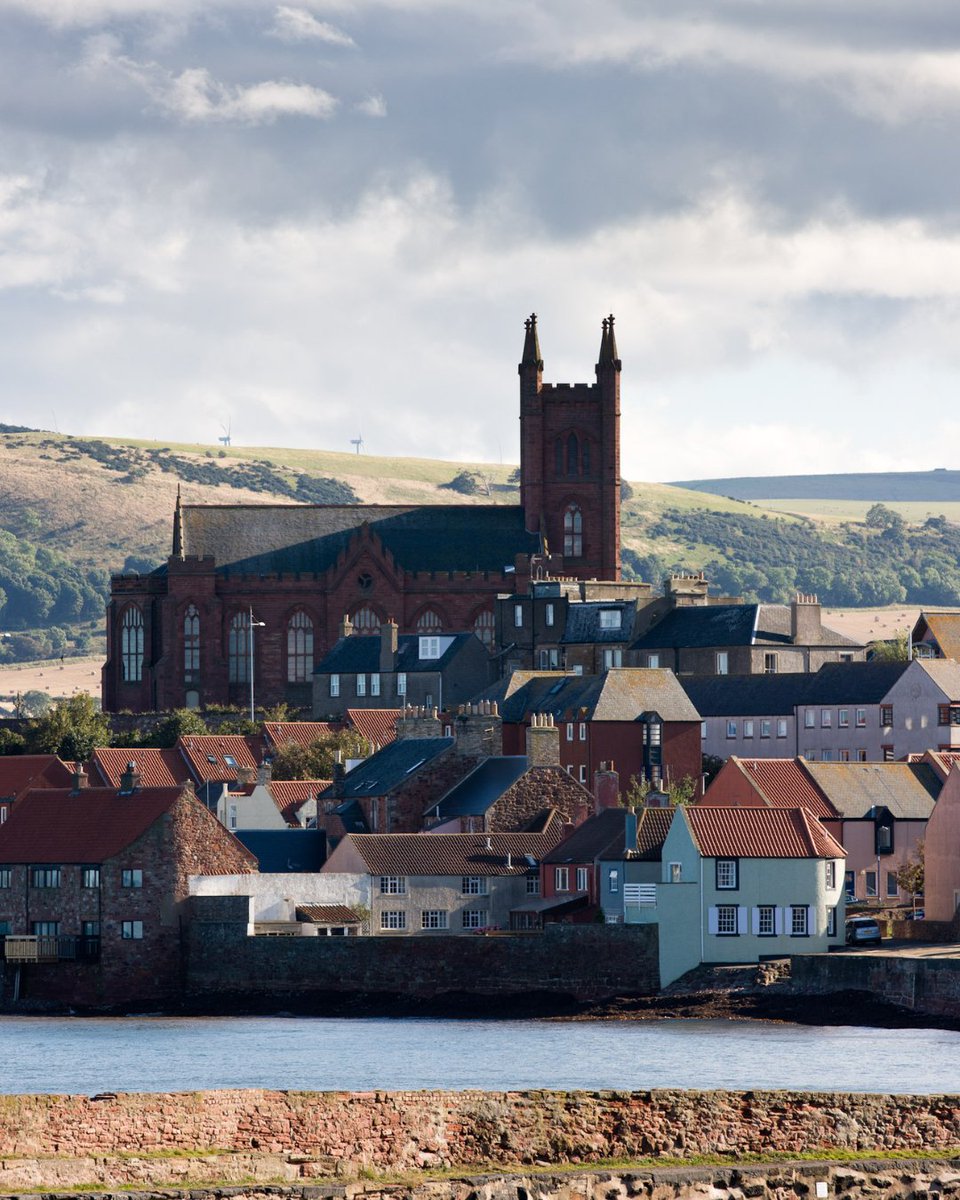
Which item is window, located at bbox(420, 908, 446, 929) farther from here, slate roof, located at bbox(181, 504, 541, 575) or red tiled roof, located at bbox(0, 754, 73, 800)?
slate roof, located at bbox(181, 504, 541, 575)

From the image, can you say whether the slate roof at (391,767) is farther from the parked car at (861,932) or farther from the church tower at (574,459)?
the church tower at (574,459)

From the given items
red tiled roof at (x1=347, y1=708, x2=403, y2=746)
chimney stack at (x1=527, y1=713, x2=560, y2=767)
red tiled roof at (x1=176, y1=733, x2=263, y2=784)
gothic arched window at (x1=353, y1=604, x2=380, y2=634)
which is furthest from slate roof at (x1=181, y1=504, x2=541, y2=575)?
chimney stack at (x1=527, y1=713, x2=560, y2=767)

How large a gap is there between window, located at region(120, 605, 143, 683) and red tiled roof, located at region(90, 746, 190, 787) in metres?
40.1

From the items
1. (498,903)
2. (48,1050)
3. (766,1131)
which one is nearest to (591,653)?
(498,903)

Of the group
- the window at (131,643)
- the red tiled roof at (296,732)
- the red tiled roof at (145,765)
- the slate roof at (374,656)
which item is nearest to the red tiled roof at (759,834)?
the red tiled roof at (145,765)

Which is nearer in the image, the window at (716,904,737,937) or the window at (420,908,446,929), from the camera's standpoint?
the window at (716,904,737,937)

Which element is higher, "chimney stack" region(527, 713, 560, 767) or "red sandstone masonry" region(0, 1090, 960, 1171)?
"chimney stack" region(527, 713, 560, 767)

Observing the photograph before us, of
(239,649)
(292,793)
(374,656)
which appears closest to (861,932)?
(292,793)

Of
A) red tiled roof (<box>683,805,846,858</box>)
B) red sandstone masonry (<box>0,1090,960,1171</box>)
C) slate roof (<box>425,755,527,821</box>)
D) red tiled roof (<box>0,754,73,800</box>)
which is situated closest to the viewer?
red sandstone masonry (<box>0,1090,960,1171</box>)

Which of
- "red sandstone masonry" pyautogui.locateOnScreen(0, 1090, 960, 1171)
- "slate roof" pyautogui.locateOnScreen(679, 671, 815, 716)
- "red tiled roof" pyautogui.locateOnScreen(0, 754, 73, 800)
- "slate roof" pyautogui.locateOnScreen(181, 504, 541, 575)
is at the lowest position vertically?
"red sandstone masonry" pyautogui.locateOnScreen(0, 1090, 960, 1171)

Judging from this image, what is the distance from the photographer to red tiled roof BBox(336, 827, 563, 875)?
9019cm

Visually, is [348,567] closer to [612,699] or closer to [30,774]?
[30,774]

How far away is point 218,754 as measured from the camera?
12750 centimetres

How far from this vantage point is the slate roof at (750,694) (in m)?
132
